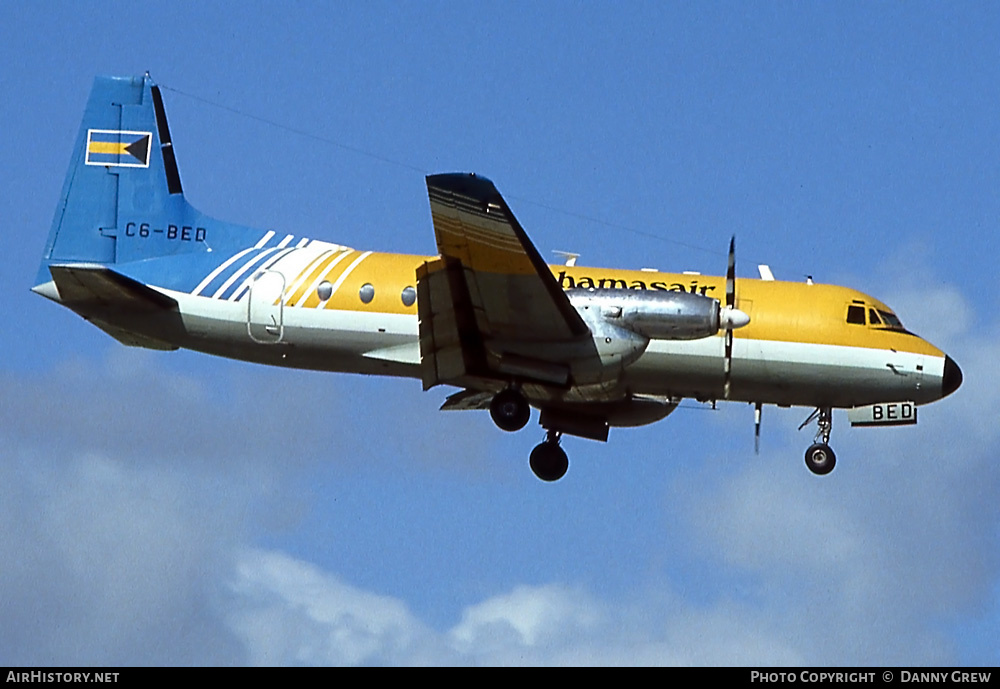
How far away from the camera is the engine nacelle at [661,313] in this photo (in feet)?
90.5

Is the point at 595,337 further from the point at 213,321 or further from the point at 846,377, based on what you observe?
the point at 213,321

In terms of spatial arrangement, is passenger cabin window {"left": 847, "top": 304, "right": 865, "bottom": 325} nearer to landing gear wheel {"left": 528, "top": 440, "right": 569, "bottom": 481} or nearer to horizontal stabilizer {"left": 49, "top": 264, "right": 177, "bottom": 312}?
landing gear wheel {"left": 528, "top": 440, "right": 569, "bottom": 481}

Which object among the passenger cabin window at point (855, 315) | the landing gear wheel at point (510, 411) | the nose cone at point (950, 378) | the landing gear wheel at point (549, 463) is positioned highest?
the passenger cabin window at point (855, 315)

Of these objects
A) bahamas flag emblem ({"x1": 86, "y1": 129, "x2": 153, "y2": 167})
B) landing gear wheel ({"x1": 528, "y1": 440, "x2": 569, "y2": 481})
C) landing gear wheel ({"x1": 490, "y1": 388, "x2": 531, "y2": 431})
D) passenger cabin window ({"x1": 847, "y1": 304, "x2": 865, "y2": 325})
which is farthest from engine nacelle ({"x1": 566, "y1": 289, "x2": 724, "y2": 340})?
bahamas flag emblem ({"x1": 86, "y1": 129, "x2": 153, "y2": 167})

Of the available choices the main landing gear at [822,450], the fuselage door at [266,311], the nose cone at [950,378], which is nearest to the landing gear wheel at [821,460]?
the main landing gear at [822,450]

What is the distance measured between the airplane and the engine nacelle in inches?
0.9

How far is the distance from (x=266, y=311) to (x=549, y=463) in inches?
233

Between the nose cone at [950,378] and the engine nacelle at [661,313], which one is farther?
the nose cone at [950,378]

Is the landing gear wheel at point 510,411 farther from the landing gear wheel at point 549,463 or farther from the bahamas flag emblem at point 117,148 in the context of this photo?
the bahamas flag emblem at point 117,148

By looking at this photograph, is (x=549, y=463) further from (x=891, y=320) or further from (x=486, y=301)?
(x=891, y=320)

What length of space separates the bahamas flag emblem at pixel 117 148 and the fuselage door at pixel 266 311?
13.7 ft

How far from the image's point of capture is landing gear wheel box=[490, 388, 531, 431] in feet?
93.9

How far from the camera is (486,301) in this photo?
2789cm
